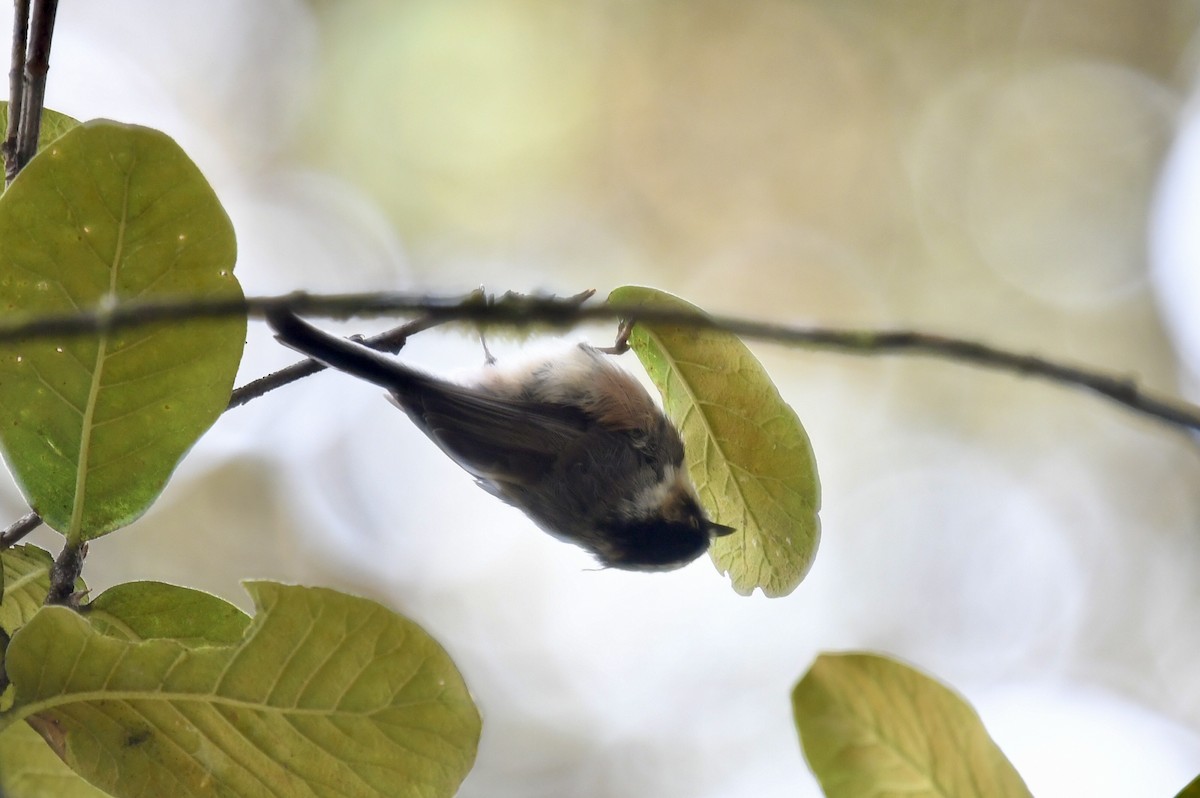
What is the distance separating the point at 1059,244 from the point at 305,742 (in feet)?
32.5

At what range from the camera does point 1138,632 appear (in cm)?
965

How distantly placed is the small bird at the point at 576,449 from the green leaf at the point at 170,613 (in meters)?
1.52

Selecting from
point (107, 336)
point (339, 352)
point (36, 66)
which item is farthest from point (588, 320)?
point (339, 352)

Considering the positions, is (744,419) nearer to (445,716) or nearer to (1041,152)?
(445,716)

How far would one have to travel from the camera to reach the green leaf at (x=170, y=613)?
1.31 m

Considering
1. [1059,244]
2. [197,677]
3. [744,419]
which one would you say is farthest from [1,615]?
[1059,244]

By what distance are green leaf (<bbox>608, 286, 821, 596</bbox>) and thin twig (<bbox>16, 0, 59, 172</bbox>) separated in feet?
2.64

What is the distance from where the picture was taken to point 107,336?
1124 mm

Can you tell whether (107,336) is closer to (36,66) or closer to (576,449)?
(36,66)

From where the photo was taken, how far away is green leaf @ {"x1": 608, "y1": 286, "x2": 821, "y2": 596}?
1561 millimetres

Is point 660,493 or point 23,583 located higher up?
point 660,493

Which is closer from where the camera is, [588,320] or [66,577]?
[588,320]

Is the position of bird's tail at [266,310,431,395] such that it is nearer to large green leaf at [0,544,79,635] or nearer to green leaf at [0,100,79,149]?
green leaf at [0,100,79,149]

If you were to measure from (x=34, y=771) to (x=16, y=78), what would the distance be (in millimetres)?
857
